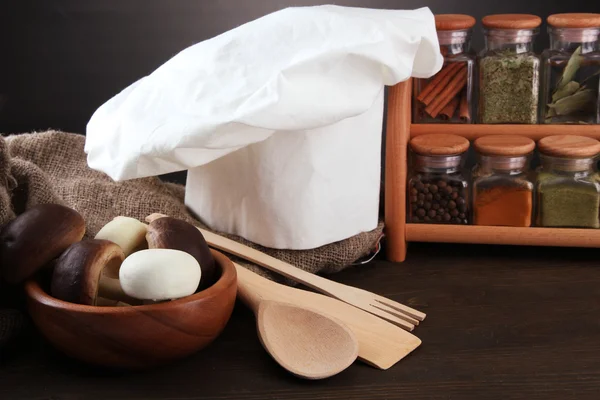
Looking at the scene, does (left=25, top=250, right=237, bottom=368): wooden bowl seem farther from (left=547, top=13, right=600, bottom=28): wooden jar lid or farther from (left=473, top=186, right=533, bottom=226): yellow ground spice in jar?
(left=547, top=13, right=600, bottom=28): wooden jar lid

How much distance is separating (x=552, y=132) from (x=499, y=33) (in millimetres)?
116

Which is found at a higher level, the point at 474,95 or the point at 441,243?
the point at 474,95

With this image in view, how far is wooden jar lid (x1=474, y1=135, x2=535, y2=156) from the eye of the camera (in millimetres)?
833

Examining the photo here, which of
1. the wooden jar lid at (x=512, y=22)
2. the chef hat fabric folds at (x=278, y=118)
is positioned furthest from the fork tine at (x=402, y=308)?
the wooden jar lid at (x=512, y=22)

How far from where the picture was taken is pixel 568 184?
2.76ft

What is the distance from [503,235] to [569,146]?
0.11 meters

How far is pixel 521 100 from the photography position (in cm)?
88

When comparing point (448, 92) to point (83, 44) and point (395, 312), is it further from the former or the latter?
point (83, 44)

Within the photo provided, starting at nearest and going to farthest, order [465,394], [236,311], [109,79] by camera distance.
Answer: [465,394], [236,311], [109,79]

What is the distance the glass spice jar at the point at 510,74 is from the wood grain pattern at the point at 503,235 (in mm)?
117

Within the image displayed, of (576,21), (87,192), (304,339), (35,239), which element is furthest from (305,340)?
(576,21)

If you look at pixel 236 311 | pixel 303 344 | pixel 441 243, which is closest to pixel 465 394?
pixel 303 344

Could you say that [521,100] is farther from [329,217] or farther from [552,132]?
[329,217]

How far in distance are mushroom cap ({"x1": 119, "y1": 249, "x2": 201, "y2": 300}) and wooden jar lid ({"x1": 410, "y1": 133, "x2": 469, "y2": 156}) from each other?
0.32 m
